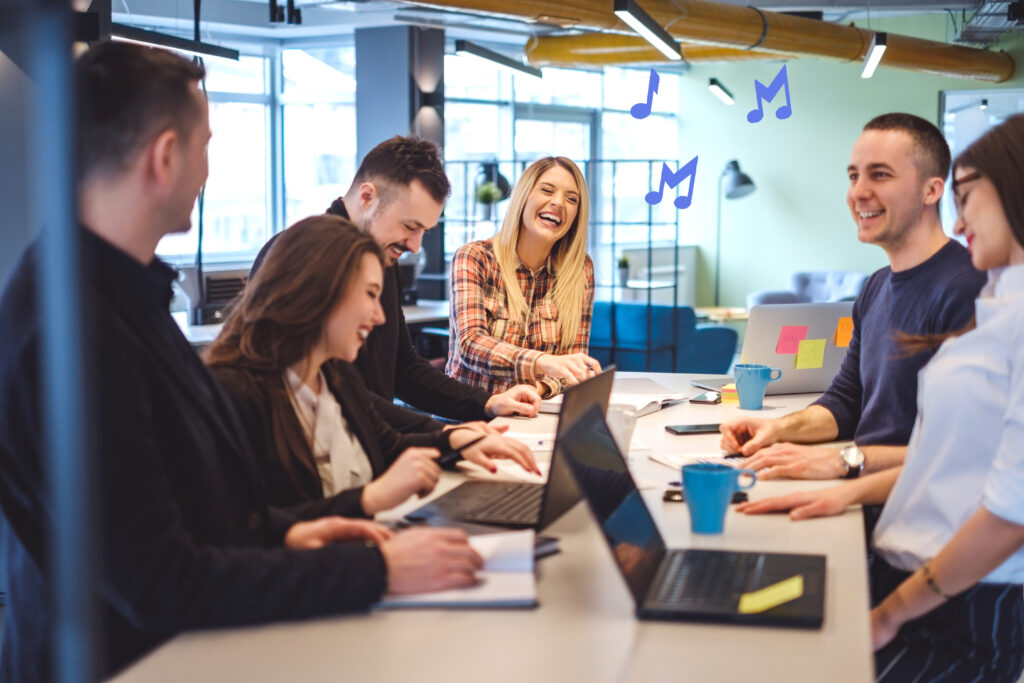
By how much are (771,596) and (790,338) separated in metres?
1.86

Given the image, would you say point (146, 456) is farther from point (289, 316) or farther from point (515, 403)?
point (515, 403)

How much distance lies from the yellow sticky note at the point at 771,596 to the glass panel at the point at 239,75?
8.75 meters

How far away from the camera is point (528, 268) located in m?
3.38

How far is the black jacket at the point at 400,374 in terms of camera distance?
8.77 feet

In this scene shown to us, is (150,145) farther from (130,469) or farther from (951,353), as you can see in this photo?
(951,353)

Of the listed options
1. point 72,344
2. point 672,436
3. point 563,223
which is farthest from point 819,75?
point 72,344

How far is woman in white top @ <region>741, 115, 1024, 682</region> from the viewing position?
160 centimetres

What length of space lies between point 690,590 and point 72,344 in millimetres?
1106

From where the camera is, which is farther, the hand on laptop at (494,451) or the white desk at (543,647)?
the hand on laptop at (494,451)

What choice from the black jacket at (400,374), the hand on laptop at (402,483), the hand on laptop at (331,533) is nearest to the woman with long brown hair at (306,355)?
the hand on laptop at (402,483)

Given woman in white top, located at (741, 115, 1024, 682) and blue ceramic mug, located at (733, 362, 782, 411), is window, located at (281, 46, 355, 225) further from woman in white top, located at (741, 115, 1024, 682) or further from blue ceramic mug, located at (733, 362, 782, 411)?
woman in white top, located at (741, 115, 1024, 682)

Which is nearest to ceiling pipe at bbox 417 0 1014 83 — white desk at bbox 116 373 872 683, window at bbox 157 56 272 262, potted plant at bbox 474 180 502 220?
potted plant at bbox 474 180 502 220

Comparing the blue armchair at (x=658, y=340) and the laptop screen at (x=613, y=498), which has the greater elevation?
the laptop screen at (x=613, y=498)

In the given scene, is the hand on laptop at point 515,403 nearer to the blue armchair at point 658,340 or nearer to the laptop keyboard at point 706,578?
the laptop keyboard at point 706,578
